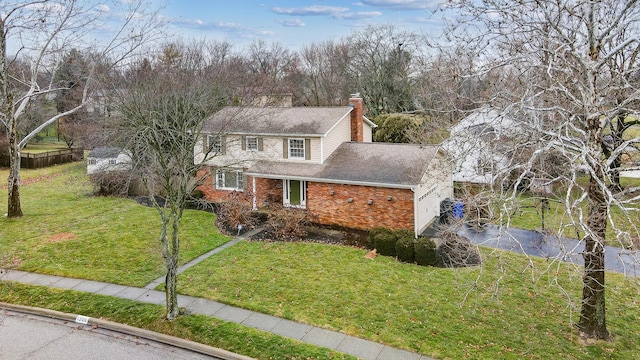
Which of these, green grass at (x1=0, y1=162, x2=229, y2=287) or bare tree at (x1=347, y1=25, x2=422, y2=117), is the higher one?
bare tree at (x1=347, y1=25, x2=422, y2=117)

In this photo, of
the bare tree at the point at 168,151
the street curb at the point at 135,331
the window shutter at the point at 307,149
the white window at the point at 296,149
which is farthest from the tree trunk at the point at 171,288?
the white window at the point at 296,149

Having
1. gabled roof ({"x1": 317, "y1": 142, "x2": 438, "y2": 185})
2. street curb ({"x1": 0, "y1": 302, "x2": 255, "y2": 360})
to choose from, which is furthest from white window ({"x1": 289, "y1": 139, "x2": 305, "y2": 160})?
street curb ({"x1": 0, "y1": 302, "x2": 255, "y2": 360})

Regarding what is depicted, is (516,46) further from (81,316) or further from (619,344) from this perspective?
(81,316)

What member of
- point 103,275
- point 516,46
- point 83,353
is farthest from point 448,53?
point 103,275

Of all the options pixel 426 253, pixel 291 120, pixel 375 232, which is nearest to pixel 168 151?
pixel 375 232

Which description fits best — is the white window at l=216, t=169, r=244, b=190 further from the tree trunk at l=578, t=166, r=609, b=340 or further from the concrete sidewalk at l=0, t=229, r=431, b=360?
the tree trunk at l=578, t=166, r=609, b=340

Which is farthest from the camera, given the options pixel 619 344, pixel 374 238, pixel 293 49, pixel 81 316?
pixel 293 49

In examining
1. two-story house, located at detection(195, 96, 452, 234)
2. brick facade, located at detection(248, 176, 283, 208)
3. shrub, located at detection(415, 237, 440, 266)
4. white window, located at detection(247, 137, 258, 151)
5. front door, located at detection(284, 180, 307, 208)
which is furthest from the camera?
white window, located at detection(247, 137, 258, 151)

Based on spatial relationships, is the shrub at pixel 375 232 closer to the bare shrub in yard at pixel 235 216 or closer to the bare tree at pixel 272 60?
the bare shrub in yard at pixel 235 216
